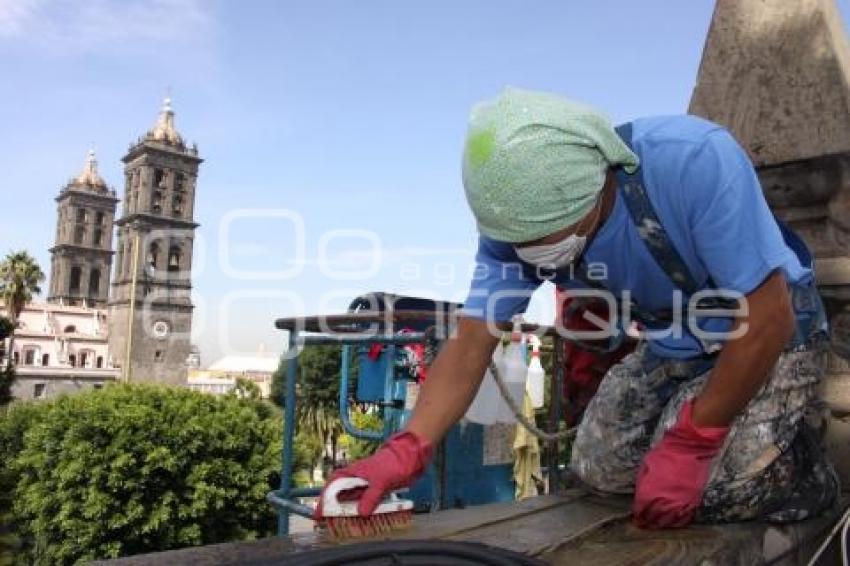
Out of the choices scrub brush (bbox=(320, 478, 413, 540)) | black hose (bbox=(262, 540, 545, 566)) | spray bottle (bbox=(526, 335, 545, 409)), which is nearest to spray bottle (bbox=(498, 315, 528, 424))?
spray bottle (bbox=(526, 335, 545, 409))

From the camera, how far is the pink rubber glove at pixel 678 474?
1.90m

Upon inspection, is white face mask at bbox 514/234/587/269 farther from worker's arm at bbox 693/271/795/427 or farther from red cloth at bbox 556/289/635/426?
red cloth at bbox 556/289/635/426

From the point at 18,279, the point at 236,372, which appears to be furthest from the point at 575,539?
the point at 236,372

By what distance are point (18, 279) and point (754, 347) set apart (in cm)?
6400

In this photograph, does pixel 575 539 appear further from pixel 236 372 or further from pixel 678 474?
pixel 236 372

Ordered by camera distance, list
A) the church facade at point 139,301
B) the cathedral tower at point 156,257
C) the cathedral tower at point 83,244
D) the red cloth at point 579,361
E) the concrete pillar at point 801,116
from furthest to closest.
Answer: the cathedral tower at point 83,244 → the cathedral tower at point 156,257 → the church facade at point 139,301 → the red cloth at point 579,361 → the concrete pillar at point 801,116

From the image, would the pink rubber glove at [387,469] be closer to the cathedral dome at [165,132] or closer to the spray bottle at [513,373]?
the spray bottle at [513,373]

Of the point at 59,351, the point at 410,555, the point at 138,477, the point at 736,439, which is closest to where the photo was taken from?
the point at 410,555

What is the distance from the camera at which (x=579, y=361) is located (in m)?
3.10

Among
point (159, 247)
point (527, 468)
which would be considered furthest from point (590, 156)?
point (159, 247)

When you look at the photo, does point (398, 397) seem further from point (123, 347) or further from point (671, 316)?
point (123, 347)

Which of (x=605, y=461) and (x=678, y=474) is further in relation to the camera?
(x=605, y=461)

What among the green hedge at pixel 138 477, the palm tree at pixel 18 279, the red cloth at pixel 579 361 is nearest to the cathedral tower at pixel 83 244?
the palm tree at pixel 18 279

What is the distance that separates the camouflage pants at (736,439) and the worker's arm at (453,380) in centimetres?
44
